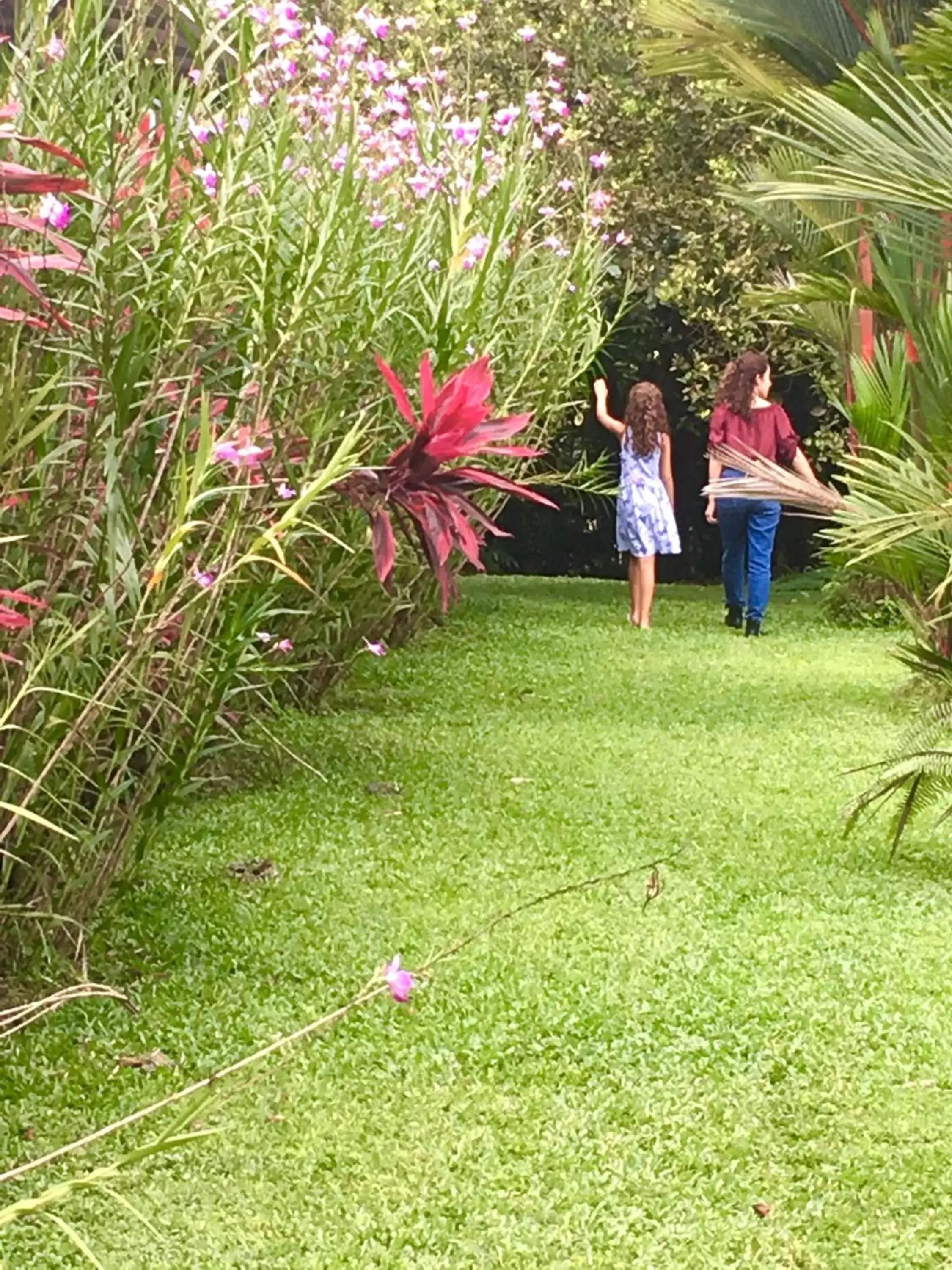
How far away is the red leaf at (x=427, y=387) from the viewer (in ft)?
6.91

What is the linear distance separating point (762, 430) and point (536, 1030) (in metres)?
7.66

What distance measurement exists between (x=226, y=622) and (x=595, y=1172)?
58.9 inches

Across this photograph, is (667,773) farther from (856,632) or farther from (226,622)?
(856,632)

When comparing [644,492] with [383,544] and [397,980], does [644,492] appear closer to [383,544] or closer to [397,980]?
[383,544]

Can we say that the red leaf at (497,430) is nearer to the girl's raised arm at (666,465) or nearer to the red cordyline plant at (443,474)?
the red cordyline plant at (443,474)

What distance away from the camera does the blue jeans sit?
10.2 meters

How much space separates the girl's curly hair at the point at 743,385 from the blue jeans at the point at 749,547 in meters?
0.60

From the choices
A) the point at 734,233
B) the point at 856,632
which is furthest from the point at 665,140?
the point at 856,632

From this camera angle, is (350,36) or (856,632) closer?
(350,36)

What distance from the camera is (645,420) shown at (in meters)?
10.8

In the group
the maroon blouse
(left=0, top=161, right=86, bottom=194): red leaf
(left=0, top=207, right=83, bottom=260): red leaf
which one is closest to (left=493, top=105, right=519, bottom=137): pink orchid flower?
the maroon blouse

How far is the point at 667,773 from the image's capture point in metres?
5.61

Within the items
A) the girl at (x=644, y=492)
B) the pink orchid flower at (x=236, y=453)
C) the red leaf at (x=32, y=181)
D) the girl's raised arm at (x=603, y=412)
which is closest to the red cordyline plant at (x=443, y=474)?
the pink orchid flower at (x=236, y=453)

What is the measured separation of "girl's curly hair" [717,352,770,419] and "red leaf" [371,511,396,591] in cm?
830
